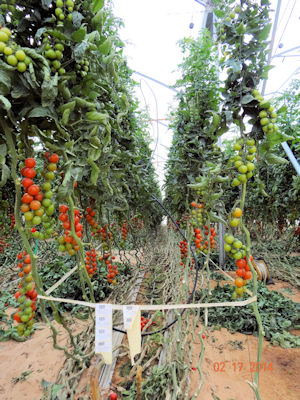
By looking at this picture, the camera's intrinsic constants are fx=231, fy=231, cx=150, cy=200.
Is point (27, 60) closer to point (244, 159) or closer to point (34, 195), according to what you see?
point (34, 195)

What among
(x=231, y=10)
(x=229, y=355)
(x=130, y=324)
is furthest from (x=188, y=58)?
(x=229, y=355)

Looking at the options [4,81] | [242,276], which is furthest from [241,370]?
[4,81]

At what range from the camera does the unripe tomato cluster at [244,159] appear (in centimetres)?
102

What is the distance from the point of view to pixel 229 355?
181 cm

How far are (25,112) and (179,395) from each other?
5.38 ft

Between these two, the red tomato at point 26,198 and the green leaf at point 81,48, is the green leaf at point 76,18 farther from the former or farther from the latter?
the red tomato at point 26,198

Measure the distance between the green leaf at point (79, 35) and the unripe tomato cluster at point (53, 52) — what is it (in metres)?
0.05

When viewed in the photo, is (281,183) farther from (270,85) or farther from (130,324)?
(130,324)

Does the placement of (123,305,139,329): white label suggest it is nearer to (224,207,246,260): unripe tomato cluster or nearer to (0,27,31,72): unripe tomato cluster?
(224,207,246,260): unripe tomato cluster

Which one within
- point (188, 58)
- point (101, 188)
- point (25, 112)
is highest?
point (188, 58)

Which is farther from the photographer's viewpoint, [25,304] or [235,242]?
[235,242]

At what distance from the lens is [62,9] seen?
2.59ft

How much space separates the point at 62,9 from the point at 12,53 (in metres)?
0.30

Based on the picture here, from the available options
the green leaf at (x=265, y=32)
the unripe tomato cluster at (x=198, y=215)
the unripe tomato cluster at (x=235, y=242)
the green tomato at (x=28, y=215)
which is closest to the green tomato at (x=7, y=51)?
the green tomato at (x=28, y=215)
